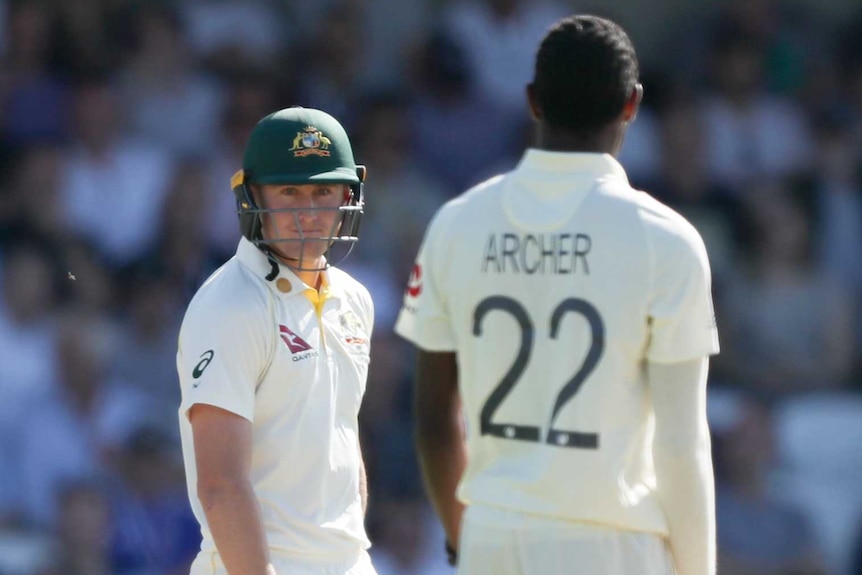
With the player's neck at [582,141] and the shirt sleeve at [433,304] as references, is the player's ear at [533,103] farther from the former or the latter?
the shirt sleeve at [433,304]

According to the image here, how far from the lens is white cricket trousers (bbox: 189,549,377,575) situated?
3445mm

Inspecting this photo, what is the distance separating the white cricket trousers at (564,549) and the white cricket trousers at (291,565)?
0.65 metres

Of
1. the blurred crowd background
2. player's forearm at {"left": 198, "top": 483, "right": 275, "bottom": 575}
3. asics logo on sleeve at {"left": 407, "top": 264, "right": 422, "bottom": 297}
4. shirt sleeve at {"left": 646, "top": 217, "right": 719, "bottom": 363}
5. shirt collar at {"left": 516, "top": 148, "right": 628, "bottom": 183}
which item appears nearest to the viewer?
shirt sleeve at {"left": 646, "top": 217, "right": 719, "bottom": 363}

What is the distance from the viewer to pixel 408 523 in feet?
A: 22.3

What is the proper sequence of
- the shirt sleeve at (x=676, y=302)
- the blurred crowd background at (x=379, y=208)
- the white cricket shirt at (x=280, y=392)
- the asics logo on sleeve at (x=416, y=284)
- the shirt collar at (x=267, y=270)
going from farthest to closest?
the blurred crowd background at (x=379, y=208) < the shirt collar at (x=267, y=270) < the white cricket shirt at (x=280, y=392) < the asics logo on sleeve at (x=416, y=284) < the shirt sleeve at (x=676, y=302)

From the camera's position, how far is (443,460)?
312 cm

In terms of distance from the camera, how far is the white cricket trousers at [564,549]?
2893 millimetres

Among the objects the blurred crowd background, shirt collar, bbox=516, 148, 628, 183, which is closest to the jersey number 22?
shirt collar, bbox=516, 148, 628, 183

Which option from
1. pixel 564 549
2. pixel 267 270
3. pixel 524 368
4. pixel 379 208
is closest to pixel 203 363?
pixel 267 270

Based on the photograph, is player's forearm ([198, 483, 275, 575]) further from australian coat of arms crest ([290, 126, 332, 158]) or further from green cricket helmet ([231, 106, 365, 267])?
australian coat of arms crest ([290, 126, 332, 158])

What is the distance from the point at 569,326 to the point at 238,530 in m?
0.90

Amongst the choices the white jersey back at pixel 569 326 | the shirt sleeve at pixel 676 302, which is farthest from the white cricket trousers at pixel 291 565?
the shirt sleeve at pixel 676 302

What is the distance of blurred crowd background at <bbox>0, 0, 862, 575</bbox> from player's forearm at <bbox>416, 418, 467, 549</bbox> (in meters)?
3.57

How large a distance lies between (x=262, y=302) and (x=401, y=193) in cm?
470
